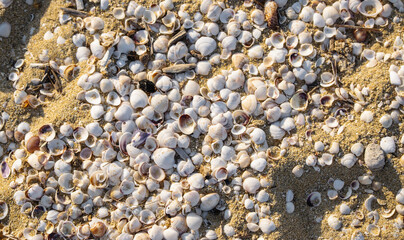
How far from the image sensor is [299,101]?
2467mm

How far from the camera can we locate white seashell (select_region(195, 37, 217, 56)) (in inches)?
99.8

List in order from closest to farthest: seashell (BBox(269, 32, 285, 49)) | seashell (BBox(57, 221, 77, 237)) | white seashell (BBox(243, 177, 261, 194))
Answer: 1. white seashell (BBox(243, 177, 261, 194))
2. seashell (BBox(57, 221, 77, 237))
3. seashell (BBox(269, 32, 285, 49))

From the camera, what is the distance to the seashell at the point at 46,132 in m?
2.50

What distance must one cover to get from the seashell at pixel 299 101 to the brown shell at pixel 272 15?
490 millimetres

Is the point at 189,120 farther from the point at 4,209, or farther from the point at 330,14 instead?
the point at 4,209

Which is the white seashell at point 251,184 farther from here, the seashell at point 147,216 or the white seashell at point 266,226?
the seashell at point 147,216

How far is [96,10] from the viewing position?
8.82ft

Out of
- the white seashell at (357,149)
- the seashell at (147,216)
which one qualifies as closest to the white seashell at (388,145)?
the white seashell at (357,149)

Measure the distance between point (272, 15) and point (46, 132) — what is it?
169 cm

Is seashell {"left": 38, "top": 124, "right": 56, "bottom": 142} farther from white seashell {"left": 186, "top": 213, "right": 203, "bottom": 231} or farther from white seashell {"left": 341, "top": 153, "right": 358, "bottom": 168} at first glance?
white seashell {"left": 341, "top": 153, "right": 358, "bottom": 168}

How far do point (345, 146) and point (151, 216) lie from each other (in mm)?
1293

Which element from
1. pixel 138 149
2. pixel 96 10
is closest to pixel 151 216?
pixel 138 149

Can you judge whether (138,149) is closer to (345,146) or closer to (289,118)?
(289,118)

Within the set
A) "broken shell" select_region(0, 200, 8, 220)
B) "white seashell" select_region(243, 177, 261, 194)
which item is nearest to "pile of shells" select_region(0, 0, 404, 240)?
"white seashell" select_region(243, 177, 261, 194)
